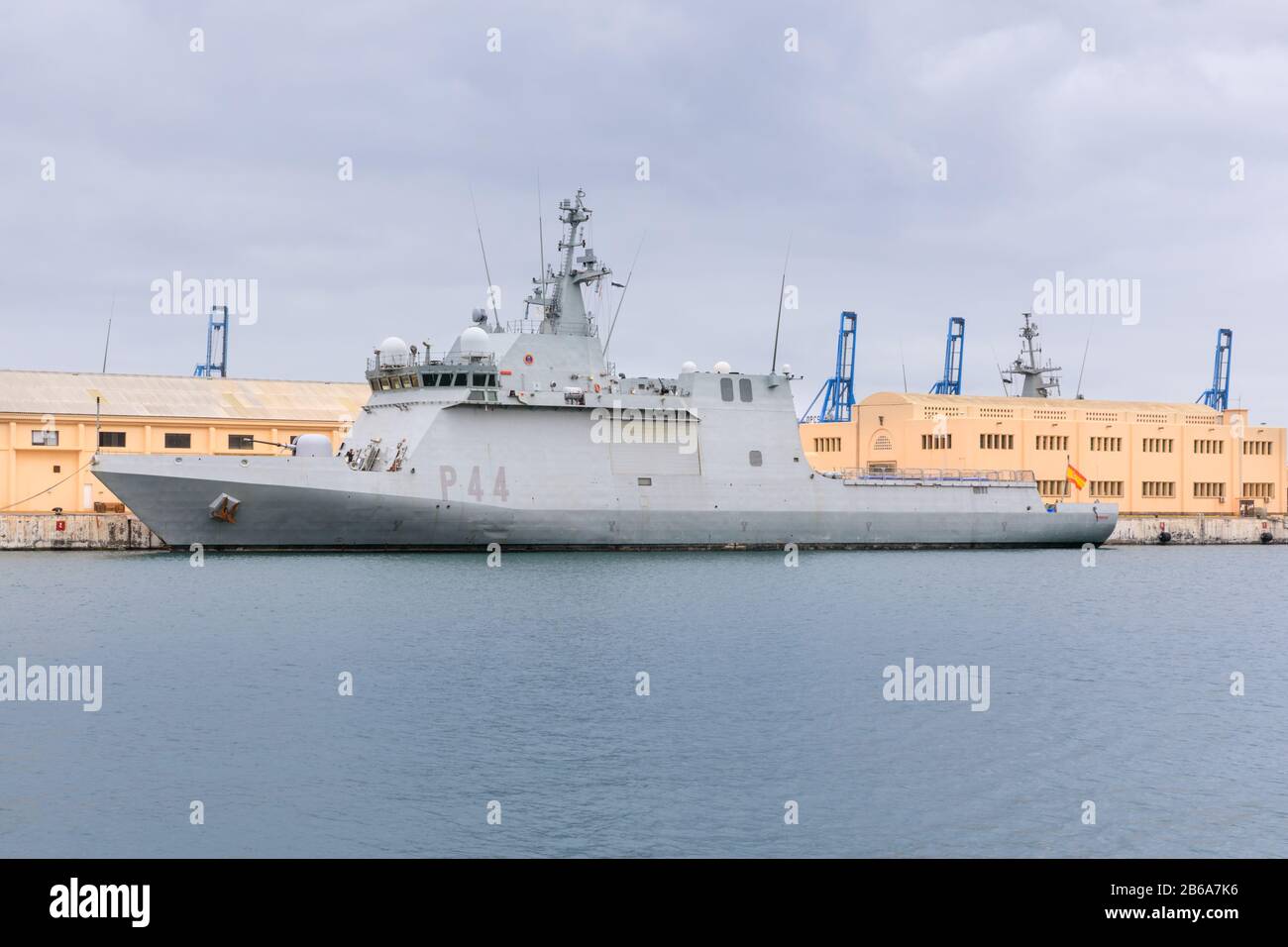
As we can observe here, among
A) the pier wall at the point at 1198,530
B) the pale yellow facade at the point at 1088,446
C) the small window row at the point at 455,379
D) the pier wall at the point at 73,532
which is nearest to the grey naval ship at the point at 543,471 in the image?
the small window row at the point at 455,379

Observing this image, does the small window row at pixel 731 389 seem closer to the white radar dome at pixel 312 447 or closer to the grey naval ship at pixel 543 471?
the grey naval ship at pixel 543 471

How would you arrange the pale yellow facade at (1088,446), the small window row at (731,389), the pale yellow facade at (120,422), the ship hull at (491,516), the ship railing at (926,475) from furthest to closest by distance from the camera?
the pale yellow facade at (1088,446), the ship railing at (926,475), the pale yellow facade at (120,422), the small window row at (731,389), the ship hull at (491,516)

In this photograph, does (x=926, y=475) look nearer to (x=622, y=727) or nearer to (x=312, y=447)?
(x=312, y=447)

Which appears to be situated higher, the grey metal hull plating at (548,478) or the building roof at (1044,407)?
the building roof at (1044,407)

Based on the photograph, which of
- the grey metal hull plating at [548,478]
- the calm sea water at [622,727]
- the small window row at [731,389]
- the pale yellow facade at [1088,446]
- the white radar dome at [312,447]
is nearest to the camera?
the calm sea water at [622,727]

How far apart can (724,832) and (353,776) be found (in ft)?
13.0

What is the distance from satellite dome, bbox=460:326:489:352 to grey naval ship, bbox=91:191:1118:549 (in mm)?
46

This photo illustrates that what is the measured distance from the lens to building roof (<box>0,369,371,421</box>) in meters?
45.6

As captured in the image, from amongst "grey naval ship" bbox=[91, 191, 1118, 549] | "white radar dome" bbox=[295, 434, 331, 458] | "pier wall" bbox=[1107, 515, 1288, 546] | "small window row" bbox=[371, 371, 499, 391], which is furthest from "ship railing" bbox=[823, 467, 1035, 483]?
"white radar dome" bbox=[295, 434, 331, 458]

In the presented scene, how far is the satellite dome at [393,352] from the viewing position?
38.9m

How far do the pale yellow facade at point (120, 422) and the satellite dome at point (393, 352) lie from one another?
5.39 meters

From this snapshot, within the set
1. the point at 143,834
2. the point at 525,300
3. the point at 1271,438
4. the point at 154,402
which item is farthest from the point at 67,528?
the point at 1271,438
